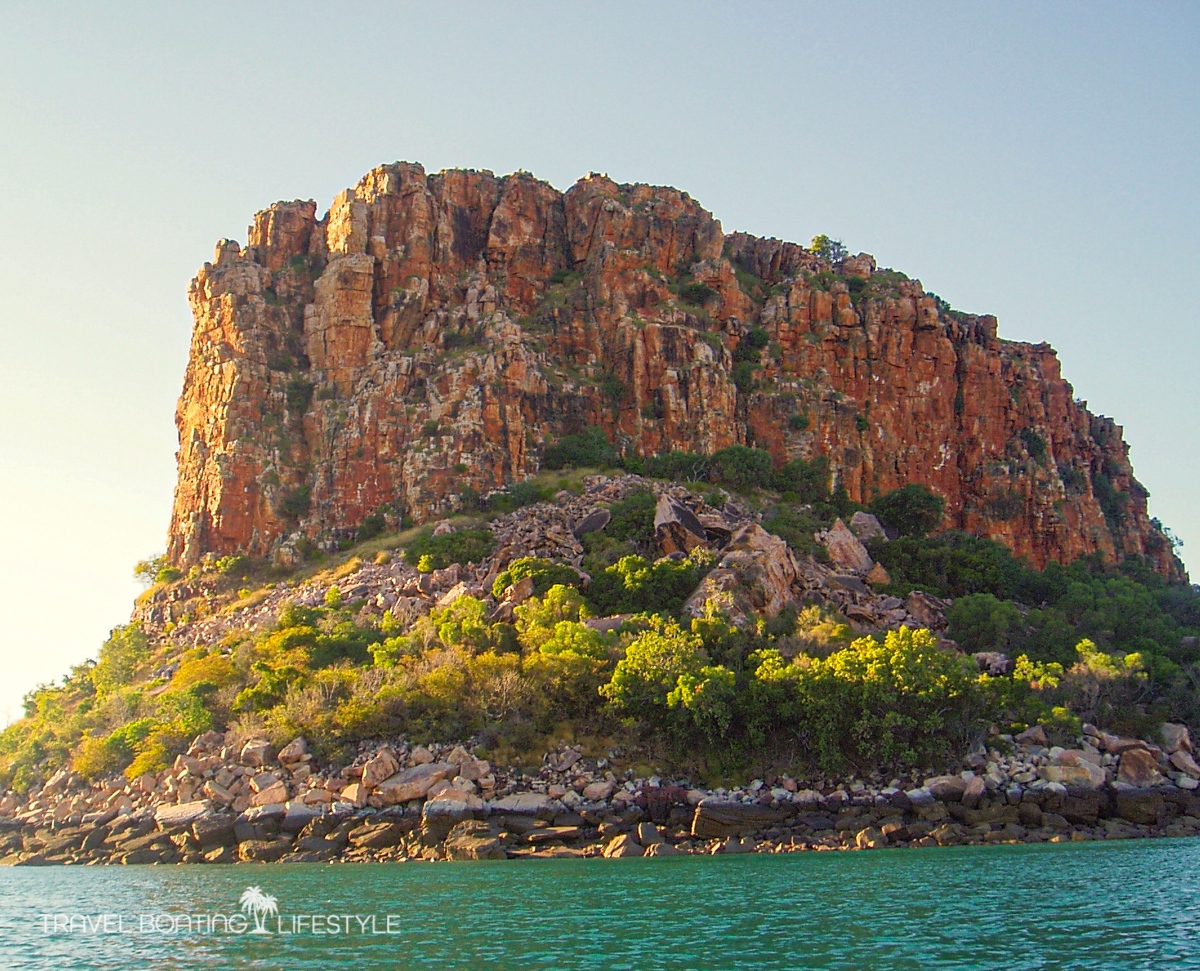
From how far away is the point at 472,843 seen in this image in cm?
4072

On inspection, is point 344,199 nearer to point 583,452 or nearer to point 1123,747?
point 583,452

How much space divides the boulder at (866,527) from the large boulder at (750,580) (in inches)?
595

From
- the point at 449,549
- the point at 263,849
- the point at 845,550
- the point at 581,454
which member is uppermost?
the point at 581,454

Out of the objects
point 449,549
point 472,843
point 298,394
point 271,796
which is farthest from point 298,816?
point 298,394

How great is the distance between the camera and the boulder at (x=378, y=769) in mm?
44750

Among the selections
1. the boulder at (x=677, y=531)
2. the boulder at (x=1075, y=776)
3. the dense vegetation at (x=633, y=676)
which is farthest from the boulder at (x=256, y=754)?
the boulder at (x=1075, y=776)

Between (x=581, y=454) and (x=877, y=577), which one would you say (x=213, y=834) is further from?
(x=877, y=577)

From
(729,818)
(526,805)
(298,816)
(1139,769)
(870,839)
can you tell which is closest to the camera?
(870,839)

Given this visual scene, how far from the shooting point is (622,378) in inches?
3418

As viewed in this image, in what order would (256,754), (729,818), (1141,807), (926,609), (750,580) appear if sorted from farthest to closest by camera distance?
(926,609)
(750,580)
(256,754)
(1141,807)
(729,818)

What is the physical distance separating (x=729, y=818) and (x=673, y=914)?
53.8 feet

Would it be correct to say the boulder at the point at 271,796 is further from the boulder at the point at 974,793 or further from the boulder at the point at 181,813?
the boulder at the point at 974,793

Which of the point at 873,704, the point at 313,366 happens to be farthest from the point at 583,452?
the point at 873,704

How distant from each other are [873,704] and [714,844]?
10197 millimetres
